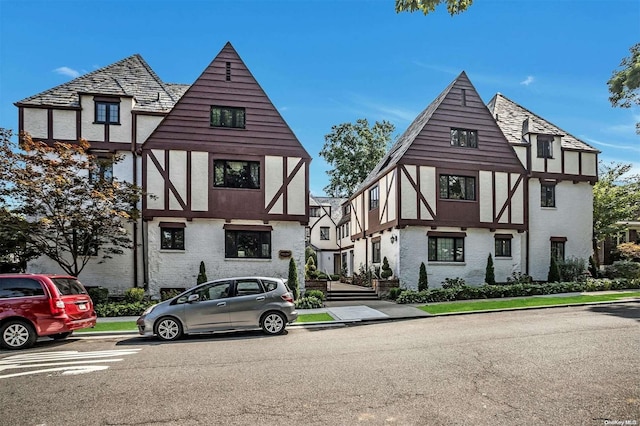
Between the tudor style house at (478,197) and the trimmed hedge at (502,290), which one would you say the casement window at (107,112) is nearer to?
the tudor style house at (478,197)

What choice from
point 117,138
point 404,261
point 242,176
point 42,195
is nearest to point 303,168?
point 242,176

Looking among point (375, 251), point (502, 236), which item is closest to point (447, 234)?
point (502, 236)

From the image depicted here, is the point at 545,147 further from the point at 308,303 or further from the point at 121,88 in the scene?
the point at 121,88

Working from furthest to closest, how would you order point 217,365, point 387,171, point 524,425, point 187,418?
point 387,171, point 217,365, point 187,418, point 524,425

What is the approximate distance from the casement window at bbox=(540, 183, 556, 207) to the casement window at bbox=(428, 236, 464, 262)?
6227mm

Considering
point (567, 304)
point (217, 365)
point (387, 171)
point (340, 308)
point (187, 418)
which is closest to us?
point (187, 418)

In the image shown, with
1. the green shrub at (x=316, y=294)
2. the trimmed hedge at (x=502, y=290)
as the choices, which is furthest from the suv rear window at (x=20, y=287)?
the trimmed hedge at (x=502, y=290)

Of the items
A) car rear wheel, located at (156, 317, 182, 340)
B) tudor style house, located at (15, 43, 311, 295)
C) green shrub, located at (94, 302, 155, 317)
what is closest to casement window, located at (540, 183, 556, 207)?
tudor style house, located at (15, 43, 311, 295)

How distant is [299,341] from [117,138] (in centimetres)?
1404

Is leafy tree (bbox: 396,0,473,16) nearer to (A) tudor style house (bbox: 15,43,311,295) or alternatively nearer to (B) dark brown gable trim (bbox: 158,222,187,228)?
(A) tudor style house (bbox: 15,43,311,295)

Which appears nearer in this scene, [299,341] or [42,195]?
[299,341]

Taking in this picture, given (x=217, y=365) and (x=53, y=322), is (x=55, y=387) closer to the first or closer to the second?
(x=217, y=365)

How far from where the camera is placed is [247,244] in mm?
19516

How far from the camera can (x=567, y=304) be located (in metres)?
16.1
